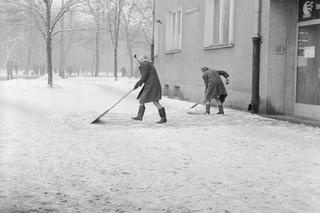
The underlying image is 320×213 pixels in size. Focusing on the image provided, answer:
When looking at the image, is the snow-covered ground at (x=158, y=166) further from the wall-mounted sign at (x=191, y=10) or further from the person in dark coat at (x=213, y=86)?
the wall-mounted sign at (x=191, y=10)

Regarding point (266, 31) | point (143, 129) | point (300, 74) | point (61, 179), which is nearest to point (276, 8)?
point (266, 31)

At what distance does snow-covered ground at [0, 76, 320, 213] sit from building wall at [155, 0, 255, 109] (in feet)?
8.77

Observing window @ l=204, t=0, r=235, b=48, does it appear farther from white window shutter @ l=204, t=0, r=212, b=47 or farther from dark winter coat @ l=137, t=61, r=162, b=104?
dark winter coat @ l=137, t=61, r=162, b=104

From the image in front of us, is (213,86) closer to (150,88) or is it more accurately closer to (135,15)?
(150,88)

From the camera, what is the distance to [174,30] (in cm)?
1981

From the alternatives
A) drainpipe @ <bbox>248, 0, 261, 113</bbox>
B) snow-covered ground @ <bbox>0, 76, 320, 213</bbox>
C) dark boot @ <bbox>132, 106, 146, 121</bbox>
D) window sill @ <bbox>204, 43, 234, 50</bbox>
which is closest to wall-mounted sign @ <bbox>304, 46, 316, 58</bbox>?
drainpipe @ <bbox>248, 0, 261, 113</bbox>

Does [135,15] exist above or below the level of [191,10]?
above

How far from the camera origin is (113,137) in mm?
8672

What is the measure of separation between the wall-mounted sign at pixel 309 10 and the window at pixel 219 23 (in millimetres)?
2374

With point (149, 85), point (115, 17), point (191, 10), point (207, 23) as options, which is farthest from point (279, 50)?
point (115, 17)

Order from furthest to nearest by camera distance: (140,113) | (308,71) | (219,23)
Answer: (219,23) < (308,71) < (140,113)

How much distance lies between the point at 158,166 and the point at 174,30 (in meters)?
14.0

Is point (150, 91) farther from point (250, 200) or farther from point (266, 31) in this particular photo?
point (250, 200)

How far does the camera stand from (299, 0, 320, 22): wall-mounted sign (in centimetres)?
1166
